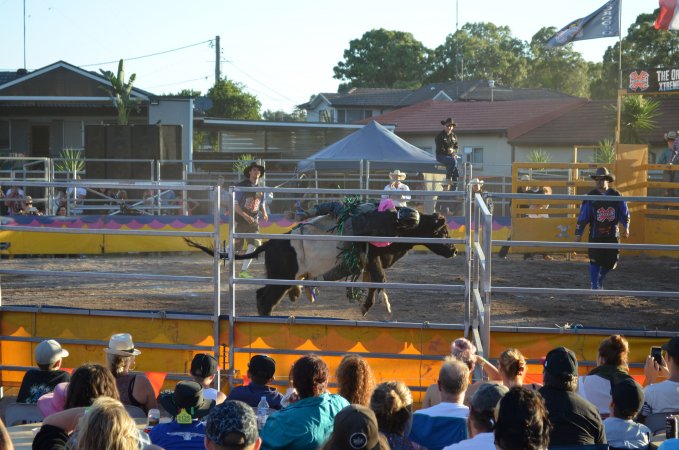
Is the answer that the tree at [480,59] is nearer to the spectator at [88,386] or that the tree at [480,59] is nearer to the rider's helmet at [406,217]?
the rider's helmet at [406,217]

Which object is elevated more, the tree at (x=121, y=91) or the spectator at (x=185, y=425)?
the tree at (x=121, y=91)

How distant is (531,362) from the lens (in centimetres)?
736

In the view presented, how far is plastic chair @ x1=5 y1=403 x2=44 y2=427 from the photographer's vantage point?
574 cm

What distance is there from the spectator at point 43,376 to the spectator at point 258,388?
1.19m

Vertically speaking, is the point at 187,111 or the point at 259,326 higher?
the point at 187,111

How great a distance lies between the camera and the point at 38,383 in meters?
5.80

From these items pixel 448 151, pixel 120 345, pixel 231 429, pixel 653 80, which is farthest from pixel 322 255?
pixel 653 80

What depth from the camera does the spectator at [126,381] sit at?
Answer: 19.0 feet

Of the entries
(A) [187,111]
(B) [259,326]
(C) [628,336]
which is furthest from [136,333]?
(A) [187,111]

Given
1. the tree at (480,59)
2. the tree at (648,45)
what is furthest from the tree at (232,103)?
the tree at (480,59)

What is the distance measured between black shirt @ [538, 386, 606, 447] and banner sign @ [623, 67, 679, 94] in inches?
583

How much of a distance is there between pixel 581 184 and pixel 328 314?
761 centimetres

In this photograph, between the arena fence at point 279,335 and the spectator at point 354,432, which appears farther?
the arena fence at point 279,335

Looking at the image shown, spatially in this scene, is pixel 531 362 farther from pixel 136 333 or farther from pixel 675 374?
pixel 136 333
